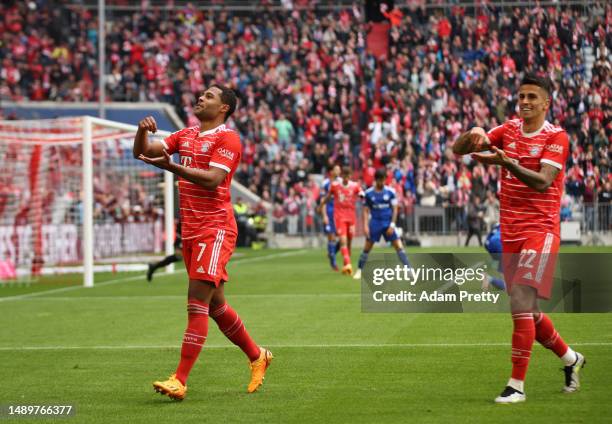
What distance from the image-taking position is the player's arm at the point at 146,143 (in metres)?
8.35

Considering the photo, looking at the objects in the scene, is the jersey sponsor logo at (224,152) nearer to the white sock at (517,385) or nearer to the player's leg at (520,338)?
the player's leg at (520,338)

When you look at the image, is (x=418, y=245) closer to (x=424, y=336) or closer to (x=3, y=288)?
(x=3, y=288)

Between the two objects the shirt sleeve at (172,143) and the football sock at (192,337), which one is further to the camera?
the shirt sleeve at (172,143)

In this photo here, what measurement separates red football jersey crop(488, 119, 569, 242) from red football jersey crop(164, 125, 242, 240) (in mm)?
1951

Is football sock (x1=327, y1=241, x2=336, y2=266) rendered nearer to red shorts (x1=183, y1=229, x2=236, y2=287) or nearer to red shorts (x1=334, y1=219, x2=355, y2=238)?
red shorts (x1=334, y1=219, x2=355, y2=238)

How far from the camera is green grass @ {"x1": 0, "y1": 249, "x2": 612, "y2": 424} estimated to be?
25.9 feet

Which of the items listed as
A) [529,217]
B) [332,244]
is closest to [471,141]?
[529,217]

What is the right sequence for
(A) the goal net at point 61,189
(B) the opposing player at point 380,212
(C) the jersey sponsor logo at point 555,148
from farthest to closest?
1. (A) the goal net at point 61,189
2. (B) the opposing player at point 380,212
3. (C) the jersey sponsor logo at point 555,148

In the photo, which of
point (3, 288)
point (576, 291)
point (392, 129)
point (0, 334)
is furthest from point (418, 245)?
point (0, 334)

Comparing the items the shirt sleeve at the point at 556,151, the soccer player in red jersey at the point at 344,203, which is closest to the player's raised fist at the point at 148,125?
the shirt sleeve at the point at 556,151

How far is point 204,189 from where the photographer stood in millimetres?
8711

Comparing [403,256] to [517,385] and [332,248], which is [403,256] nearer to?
[332,248]

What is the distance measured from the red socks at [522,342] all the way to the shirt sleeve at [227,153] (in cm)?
234

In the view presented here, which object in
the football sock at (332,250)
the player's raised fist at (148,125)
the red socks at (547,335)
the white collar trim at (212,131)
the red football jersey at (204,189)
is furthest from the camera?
the football sock at (332,250)
